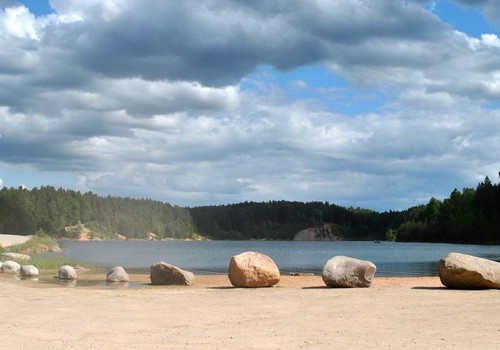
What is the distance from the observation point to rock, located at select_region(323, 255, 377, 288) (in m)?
24.8

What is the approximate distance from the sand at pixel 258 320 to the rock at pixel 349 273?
85 centimetres

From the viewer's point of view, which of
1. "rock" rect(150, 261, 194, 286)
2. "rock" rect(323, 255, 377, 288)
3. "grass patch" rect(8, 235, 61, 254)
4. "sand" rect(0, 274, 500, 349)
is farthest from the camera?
"grass patch" rect(8, 235, 61, 254)

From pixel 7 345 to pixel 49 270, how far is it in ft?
102

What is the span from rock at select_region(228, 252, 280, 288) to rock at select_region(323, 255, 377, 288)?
2.52 metres

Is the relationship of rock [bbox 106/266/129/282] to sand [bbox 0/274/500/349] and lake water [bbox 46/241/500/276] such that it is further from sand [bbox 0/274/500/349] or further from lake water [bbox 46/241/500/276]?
lake water [bbox 46/241/500/276]

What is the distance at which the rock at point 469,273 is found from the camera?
22875 millimetres

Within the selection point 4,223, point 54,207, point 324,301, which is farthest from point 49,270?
point 54,207

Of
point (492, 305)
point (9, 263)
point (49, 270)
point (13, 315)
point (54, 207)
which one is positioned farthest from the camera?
point (54, 207)

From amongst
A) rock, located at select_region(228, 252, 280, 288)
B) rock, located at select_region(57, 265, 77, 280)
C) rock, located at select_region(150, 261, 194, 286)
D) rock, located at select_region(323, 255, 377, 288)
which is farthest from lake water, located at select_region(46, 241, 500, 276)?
rock, located at select_region(323, 255, 377, 288)

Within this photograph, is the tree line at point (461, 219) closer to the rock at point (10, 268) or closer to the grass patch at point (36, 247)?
the grass patch at point (36, 247)

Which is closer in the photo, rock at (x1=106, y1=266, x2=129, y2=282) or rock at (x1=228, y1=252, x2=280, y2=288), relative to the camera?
rock at (x1=228, y1=252, x2=280, y2=288)

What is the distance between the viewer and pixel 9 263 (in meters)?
38.7

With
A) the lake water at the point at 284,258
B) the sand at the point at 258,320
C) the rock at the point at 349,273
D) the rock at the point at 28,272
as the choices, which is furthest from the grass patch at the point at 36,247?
the sand at the point at 258,320

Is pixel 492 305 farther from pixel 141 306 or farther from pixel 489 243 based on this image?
pixel 489 243
